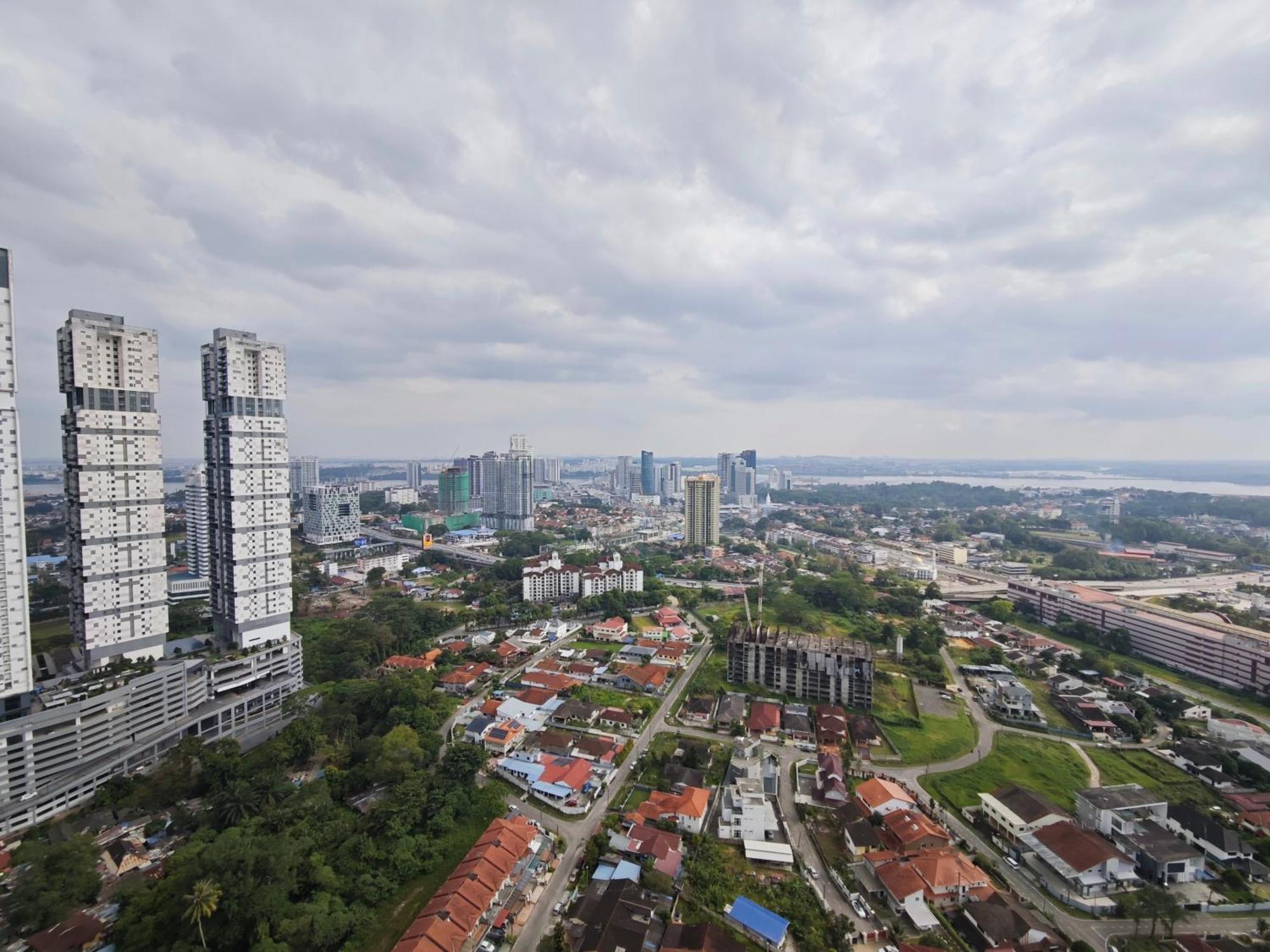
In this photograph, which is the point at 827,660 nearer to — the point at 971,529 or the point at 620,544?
the point at 620,544

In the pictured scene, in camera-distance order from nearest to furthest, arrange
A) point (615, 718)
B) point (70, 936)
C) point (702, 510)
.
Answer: point (70, 936) < point (615, 718) < point (702, 510)

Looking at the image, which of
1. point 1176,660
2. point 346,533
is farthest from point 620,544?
point 1176,660

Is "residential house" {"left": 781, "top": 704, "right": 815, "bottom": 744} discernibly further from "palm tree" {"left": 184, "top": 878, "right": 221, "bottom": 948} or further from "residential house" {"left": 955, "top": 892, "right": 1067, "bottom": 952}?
"palm tree" {"left": 184, "top": 878, "right": 221, "bottom": 948}

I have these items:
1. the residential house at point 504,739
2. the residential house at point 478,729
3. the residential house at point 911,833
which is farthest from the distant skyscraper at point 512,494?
the residential house at point 911,833

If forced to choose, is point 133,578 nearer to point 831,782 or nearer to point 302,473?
point 831,782

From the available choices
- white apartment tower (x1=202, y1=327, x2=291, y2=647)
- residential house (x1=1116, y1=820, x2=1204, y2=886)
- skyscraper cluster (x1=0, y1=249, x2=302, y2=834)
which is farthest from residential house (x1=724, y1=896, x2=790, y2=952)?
white apartment tower (x1=202, y1=327, x2=291, y2=647)

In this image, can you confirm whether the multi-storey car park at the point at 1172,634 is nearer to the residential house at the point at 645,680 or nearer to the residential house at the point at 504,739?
the residential house at the point at 645,680

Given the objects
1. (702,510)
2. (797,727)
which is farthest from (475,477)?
(797,727)
